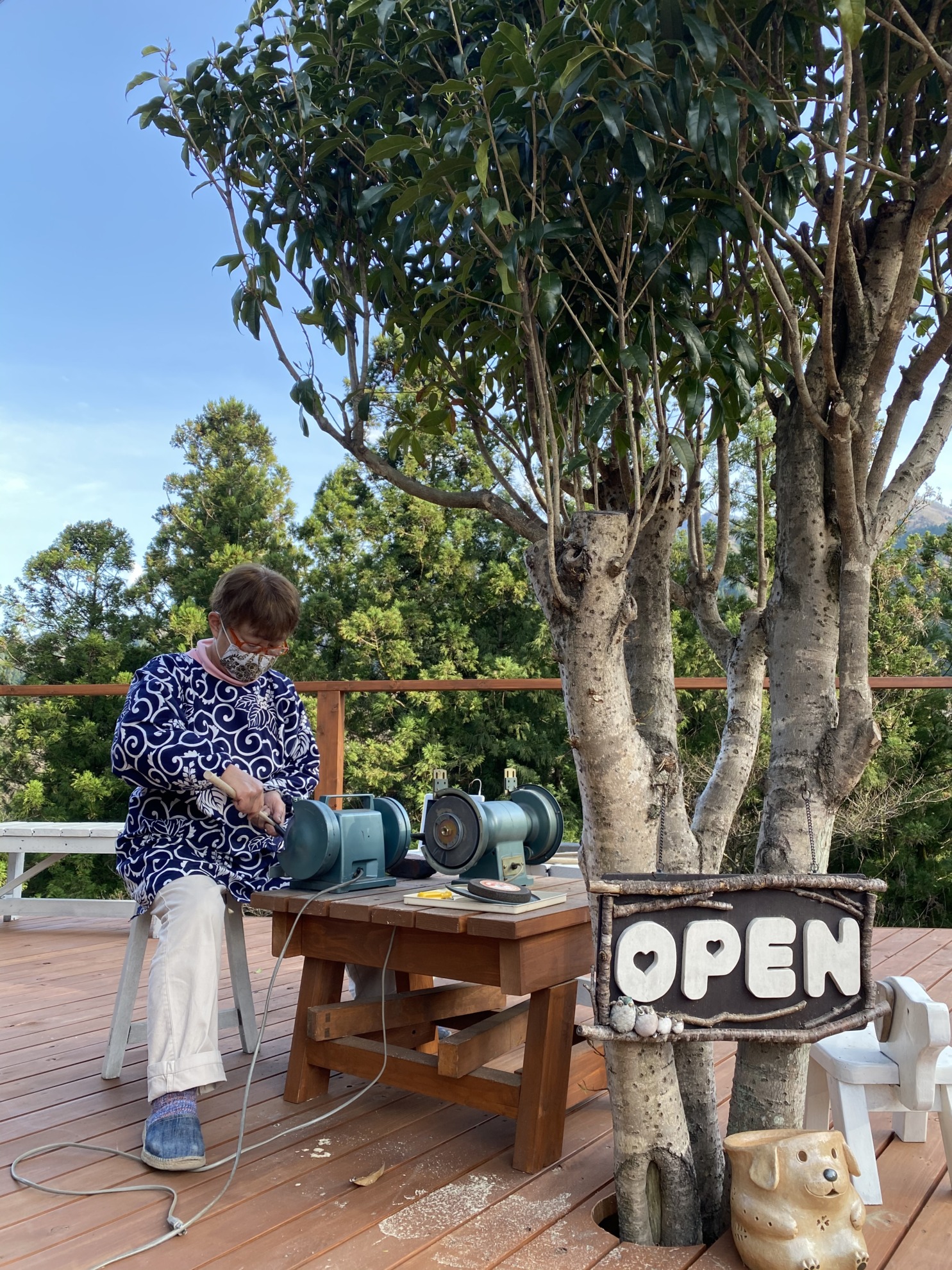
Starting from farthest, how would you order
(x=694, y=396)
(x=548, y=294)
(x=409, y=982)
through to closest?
1. (x=409, y=982)
2. (x=694, y=396)
3. (x=548, y=294)

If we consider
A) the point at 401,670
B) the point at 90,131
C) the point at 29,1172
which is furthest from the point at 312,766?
the point at 90,131

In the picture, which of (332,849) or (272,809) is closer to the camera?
(332,849)

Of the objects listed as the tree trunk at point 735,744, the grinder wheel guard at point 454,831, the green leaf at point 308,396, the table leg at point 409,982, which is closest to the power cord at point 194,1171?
the grinder wheel guard at point 454,831

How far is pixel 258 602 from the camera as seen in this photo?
83.7 inches

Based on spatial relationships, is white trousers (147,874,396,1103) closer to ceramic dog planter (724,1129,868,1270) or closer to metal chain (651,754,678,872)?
metal chain (651,754,678,872)

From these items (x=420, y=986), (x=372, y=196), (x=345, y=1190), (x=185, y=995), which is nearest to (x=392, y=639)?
(x=420, y=986)

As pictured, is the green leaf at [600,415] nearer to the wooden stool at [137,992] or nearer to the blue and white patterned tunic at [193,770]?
the blue and white patterned tunic at [193,770]

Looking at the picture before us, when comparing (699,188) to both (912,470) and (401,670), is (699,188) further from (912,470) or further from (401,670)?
(401,670)

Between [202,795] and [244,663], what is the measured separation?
31 centimetres

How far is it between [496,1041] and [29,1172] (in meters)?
0.90

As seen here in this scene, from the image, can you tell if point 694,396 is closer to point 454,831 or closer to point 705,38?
point 705,38

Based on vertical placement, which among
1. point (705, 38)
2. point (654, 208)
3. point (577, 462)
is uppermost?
point (705, 38)

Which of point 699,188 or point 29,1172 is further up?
point 699,188

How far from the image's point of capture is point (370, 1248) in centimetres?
145
